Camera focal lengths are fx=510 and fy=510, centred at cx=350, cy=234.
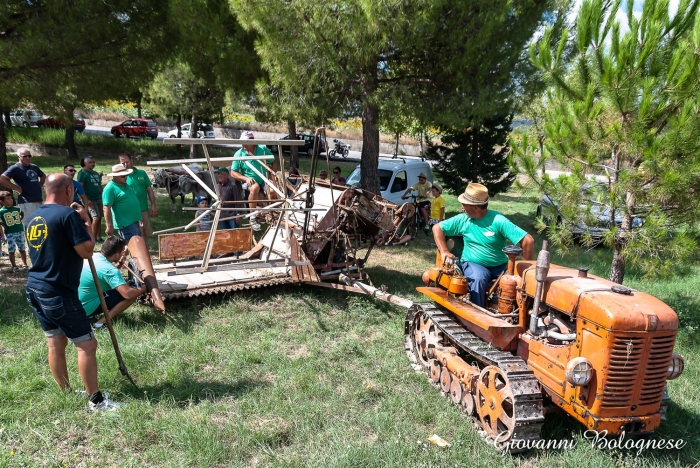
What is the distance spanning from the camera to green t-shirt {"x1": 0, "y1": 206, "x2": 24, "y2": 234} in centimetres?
745

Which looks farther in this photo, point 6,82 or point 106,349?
point 6,82

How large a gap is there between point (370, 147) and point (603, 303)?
848cm

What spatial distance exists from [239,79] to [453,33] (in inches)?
217

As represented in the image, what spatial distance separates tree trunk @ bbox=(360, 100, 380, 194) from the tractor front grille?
25.9 ft

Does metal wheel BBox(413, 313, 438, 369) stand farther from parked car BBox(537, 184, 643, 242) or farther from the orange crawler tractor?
parked car BBox(537, 184, 643, 242)

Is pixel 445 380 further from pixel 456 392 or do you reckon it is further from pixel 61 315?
pixel 61 315

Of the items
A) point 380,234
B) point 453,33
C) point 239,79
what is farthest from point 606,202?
point 239,79

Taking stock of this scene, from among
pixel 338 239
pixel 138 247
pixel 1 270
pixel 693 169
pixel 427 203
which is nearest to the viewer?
pixel 693 169

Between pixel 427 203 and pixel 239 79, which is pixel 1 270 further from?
pixel 427 203

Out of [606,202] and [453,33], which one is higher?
[453,33]

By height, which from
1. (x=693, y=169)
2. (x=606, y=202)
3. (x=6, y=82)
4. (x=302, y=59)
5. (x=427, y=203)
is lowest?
(x=427, y=203)

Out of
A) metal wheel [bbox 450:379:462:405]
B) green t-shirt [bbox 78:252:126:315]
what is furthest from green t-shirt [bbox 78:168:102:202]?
metal wheel [bbox 450:379:462:405]

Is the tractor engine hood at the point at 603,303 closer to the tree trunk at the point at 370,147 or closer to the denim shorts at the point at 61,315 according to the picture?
the denim shorts at the point at 61,315

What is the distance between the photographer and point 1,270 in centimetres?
764
